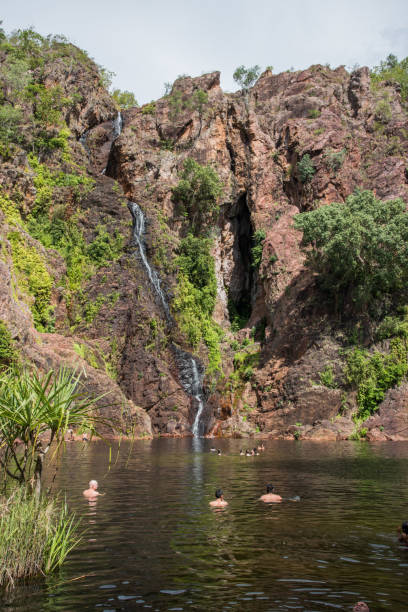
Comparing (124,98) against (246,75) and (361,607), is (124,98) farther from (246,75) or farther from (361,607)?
(361,607)

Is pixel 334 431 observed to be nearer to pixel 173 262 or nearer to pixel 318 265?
pixel 318 265

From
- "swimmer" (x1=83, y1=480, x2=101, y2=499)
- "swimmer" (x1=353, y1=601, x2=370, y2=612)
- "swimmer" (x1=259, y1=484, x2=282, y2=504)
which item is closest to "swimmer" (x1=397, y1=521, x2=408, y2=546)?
"swimmer" (x1=353, y1=601, x2=370, y2=612)

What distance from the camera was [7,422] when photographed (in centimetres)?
916

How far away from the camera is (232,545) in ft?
35.1

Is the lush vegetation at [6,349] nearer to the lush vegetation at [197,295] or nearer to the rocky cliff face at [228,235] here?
the rocky cliff face at [228,235]

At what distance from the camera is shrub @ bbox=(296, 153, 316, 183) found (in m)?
63.0

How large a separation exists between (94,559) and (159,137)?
70.6 m

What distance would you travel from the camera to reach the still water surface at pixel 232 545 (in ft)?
25.1

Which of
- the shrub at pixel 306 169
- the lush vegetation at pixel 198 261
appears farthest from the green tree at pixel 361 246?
the lush vegetation at pixel 198 261

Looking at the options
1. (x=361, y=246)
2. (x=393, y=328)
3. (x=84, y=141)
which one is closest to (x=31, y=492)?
(x=361, y=246)

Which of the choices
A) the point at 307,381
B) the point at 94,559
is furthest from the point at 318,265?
the point at 94,559

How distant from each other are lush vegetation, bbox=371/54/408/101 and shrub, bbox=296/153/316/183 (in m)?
29.1

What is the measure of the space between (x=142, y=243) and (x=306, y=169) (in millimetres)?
22483

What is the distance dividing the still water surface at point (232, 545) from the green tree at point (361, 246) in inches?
1126
